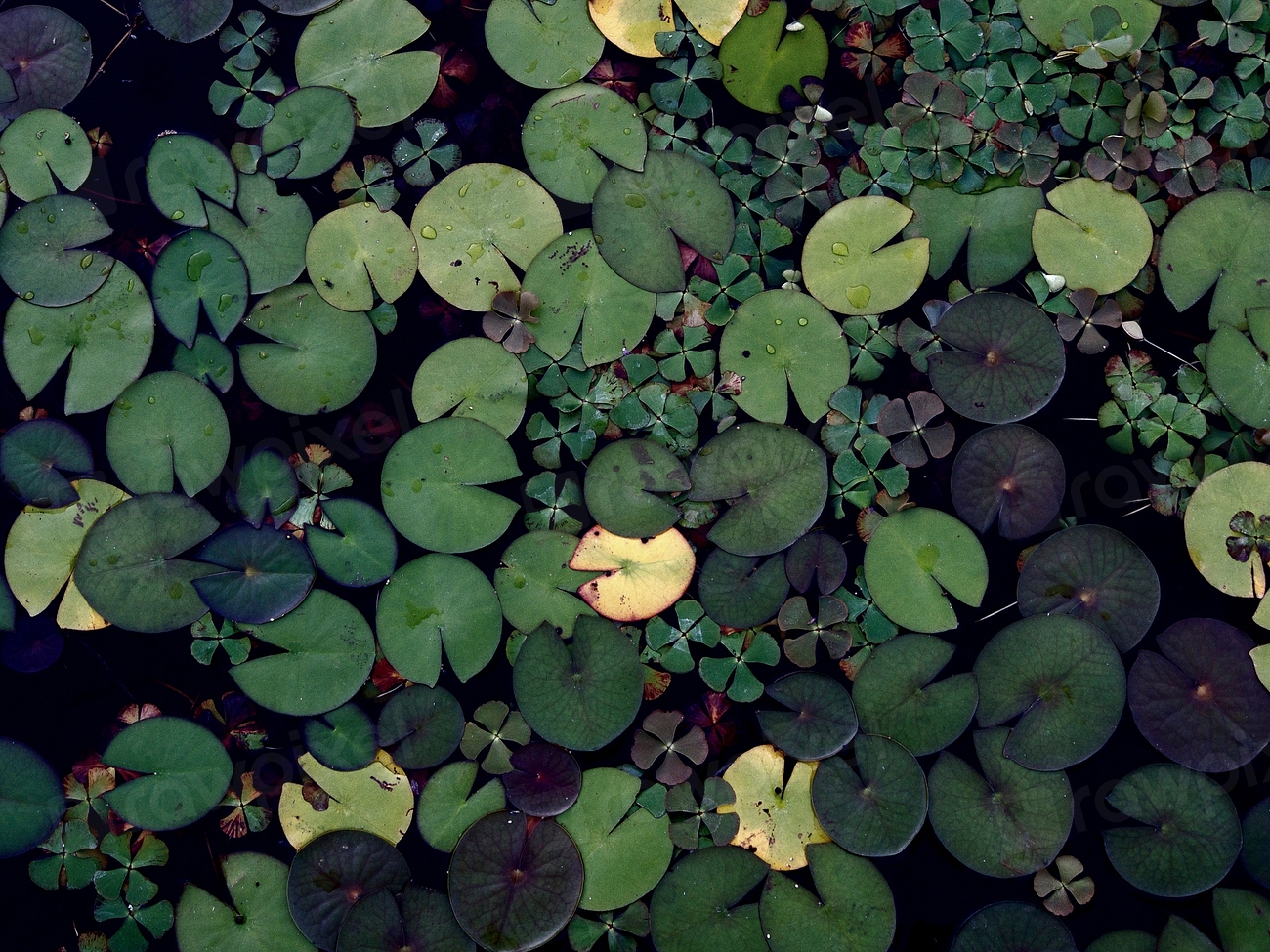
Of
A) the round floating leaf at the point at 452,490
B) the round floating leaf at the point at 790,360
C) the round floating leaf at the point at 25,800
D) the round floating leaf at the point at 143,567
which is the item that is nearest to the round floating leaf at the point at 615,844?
the round floating leaf at the point at 452,490

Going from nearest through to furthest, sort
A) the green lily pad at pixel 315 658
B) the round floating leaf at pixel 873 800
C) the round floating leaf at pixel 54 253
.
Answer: the round floating leaf at pixel 873 800, the green lily pad at pixel 315 658, the round floating leaf at pixel 54 253

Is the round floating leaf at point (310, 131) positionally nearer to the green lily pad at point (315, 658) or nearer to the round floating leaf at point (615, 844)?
the green lily pad at point (315, 658)

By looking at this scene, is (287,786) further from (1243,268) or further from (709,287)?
(1243,268)

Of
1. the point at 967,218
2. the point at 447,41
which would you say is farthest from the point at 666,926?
the point at 447,41

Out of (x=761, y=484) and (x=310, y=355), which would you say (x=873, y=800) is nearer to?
(x=761, y=484)

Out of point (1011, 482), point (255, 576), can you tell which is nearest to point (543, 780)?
point (255, 576)
